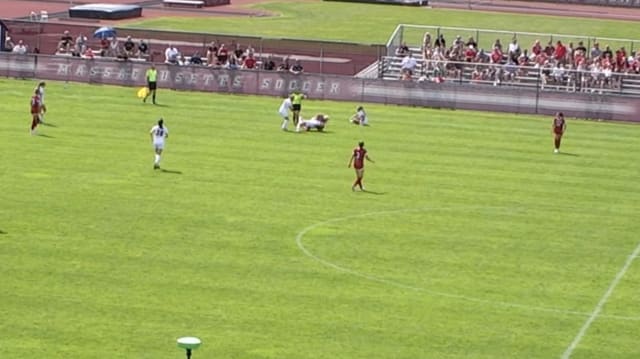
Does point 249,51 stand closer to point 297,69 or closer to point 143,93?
point 297,69

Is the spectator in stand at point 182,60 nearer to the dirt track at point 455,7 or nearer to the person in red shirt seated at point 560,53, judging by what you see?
the person in red shirt seated at point 560,53

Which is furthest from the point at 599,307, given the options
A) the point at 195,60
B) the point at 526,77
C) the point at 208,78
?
the point at 195,60

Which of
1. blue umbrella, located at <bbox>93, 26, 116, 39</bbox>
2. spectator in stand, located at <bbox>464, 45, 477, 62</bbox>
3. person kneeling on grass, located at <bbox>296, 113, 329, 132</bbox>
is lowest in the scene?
person kneeling on grass, located at <bbox>296, 113, 329, 132</bbox>

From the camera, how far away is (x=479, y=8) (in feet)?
405

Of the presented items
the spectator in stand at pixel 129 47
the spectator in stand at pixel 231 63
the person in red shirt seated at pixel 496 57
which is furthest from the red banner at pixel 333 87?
the person in red shirt seated at pixel 496 57

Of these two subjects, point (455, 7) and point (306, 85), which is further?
point (455, 7)

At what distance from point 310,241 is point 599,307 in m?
8.52

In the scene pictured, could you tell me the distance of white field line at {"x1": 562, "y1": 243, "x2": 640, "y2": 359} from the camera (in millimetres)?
31888

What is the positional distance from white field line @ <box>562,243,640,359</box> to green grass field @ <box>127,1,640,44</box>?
5395 cm

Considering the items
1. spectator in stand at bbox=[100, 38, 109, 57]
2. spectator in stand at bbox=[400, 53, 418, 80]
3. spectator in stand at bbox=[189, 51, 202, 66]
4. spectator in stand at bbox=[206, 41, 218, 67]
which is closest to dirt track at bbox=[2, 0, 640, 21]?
spectator in stand at bbox=[100, 38, 109, 57]

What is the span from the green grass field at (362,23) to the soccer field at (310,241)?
37231 millimetres

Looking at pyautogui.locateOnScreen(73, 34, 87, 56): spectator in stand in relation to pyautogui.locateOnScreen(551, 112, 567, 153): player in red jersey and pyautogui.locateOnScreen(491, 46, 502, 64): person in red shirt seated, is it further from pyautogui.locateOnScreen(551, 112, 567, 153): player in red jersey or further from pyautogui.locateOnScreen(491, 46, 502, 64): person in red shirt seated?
pyautogui.locateOnScreen(551, 112, 567, 153): player in red jersey

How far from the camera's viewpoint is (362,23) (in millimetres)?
111500

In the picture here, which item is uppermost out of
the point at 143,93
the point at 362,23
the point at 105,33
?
the point at 362,23
